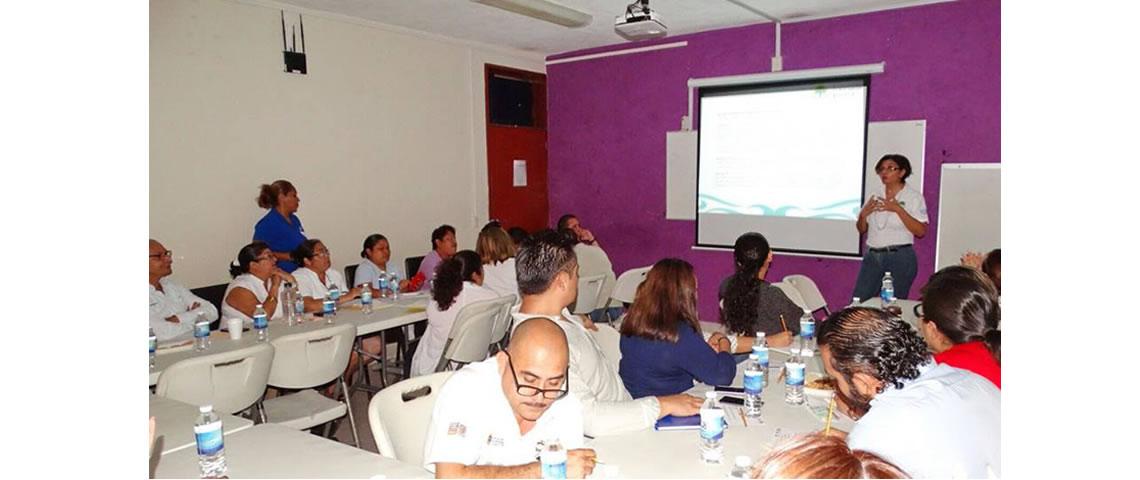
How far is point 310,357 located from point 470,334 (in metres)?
0.84

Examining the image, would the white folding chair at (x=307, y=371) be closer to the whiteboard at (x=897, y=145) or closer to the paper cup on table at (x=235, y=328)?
the paper cup on table at (x=235, y=328)

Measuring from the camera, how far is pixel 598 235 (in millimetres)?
8086

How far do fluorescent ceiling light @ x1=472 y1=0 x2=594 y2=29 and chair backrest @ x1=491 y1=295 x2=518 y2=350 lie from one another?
2117mm

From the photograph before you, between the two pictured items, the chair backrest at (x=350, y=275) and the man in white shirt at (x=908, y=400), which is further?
the chair backrest at (x=350, y=275)

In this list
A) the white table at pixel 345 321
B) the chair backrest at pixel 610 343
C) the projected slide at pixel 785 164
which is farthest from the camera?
the projected slide at pixel 785 164

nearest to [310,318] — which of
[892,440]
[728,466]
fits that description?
[728,466]

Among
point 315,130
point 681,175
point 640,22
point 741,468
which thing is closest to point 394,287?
point 315,130

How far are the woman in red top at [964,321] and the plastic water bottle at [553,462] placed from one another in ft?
4.28

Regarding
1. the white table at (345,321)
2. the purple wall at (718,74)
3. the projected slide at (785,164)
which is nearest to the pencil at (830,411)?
the white table at (345,321)

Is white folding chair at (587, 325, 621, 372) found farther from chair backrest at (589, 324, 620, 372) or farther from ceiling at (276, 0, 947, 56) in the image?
ceiling at (276, 0, 947, 56)

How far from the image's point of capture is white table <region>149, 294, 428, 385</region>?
11.0 ft

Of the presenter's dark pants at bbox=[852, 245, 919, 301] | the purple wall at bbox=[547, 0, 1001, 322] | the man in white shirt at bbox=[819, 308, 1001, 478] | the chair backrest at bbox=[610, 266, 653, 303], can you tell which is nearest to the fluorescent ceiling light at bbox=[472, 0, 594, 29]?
the purple wall at bbox=[547, 0, 1001, 322]

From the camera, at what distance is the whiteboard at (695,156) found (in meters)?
5.98
